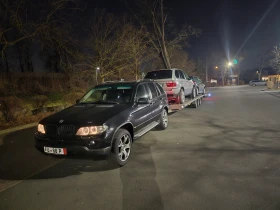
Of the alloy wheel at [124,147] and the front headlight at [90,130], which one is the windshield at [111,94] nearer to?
the alloy wheel at [124,147]

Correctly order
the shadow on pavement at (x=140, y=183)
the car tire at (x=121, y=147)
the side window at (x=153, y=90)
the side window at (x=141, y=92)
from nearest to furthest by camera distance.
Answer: the shadow on pavement at (x=140, y=183)
the car tire at (x=121, y=147)
the side window at (x=141, y=92)
the side window at (x=153, y=90)

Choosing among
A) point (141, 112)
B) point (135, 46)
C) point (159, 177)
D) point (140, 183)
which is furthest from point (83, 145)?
point (135, 46)

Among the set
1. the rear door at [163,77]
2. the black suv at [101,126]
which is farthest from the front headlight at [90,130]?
the rear door at [163,77]

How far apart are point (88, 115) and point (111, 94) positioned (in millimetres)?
1411

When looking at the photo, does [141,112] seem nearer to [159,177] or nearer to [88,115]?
[88,115]

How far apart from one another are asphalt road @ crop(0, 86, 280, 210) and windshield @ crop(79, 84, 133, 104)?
1.39m

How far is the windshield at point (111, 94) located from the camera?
5.19m

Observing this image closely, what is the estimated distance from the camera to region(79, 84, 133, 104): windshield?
5.19 metres

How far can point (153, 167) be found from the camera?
13.8ft

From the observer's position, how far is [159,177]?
375cm

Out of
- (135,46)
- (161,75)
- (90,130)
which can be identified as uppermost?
(135,46)

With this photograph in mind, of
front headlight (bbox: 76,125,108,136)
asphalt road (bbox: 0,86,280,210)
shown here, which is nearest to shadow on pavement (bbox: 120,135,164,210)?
asphalt road (bbox: 0,86,280,210)

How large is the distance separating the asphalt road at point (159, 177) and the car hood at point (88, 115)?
1.05 metres

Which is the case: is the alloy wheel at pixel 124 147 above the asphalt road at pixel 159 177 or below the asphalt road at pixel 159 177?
above
